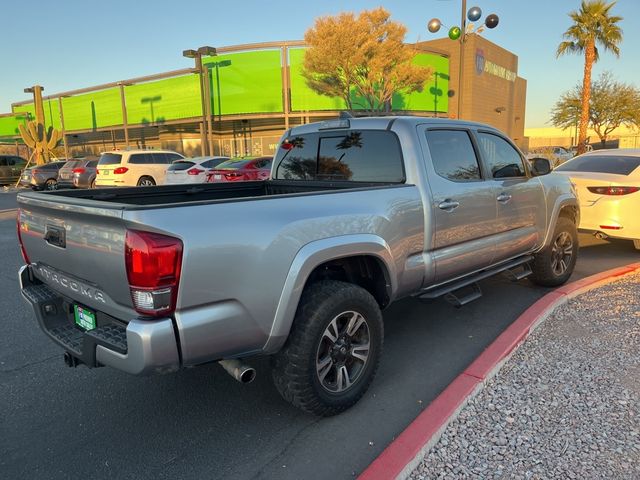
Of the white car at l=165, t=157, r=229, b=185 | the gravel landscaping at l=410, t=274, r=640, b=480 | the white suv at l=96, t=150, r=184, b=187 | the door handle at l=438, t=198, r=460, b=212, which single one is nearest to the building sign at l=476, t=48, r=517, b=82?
the white car at l=165, t=157, r=229, b=185

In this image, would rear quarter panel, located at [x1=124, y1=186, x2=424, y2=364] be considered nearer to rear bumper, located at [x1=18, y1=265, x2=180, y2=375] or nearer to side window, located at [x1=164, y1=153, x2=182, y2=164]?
rear bumper, located at [x1=18, y1=265, x2=180, y2=375]

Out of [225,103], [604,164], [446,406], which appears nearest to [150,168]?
[225,103]

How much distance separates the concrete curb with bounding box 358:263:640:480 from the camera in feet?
7.93

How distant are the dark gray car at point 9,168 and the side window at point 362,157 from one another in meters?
27.9

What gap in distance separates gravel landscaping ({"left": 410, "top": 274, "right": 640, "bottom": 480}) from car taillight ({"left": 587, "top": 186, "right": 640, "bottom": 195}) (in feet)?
10.7

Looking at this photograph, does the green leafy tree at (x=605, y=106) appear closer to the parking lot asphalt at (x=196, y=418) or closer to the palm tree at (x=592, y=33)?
the palm tree at (x=592, y=33)

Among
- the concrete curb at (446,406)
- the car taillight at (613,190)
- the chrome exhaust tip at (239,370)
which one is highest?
the car taillight at (613,190)

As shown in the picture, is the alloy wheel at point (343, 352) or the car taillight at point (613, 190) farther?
the car taillight at point (613, 190)

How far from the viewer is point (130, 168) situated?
1792cm

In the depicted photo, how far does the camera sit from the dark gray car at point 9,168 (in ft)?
85.1

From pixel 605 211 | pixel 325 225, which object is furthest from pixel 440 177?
pixel 605 211

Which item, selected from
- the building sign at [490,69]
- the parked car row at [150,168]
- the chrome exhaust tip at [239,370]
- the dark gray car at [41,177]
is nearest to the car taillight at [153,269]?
the chrome exhaust tip at [239,370]

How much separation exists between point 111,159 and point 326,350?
1773 centimetres

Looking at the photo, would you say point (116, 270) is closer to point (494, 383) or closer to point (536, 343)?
point (494, 383)
